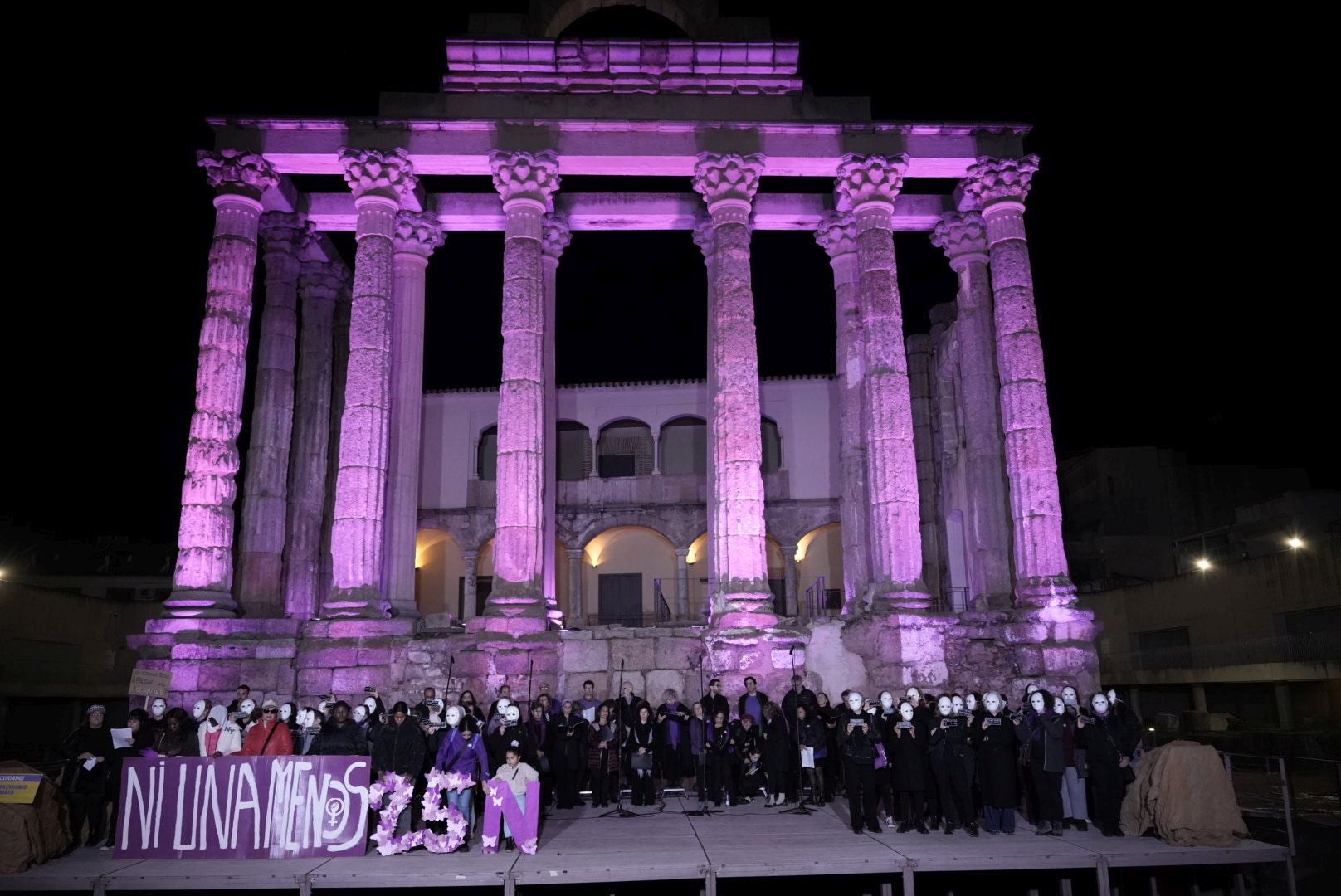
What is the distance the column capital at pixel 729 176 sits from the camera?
21.5 m

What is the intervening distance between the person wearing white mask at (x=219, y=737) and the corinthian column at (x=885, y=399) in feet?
39.6

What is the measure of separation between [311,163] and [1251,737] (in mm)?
27827

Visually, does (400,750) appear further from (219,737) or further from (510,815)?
(219,737)

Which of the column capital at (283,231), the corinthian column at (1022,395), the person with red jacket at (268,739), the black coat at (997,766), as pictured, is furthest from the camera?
the column capital at (283,231)

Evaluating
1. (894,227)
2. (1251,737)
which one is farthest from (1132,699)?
(894,227)

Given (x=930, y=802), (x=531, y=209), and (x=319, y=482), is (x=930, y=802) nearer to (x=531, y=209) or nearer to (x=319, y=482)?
(x=531, y=209)

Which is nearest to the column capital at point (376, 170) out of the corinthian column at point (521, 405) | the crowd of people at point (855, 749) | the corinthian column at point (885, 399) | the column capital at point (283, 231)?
the corinthian column at point (521, 405)

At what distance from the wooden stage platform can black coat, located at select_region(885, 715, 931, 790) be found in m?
0.65

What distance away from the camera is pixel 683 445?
34344mm

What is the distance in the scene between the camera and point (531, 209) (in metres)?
21.3

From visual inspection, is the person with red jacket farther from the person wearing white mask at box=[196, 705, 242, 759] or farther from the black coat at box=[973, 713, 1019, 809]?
the black coat at box=[973, 713, 1019, 809]

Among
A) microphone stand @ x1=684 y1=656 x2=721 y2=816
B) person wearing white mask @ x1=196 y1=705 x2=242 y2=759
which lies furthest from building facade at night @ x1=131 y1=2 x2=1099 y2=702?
person wearing white mask @ x1=196 y1=705 x2=242 y2=759

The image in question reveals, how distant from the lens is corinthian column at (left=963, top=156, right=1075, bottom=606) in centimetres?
1994

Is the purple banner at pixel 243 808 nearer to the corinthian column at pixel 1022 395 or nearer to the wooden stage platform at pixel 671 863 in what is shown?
the wooden stage platform at pixel 671 863
